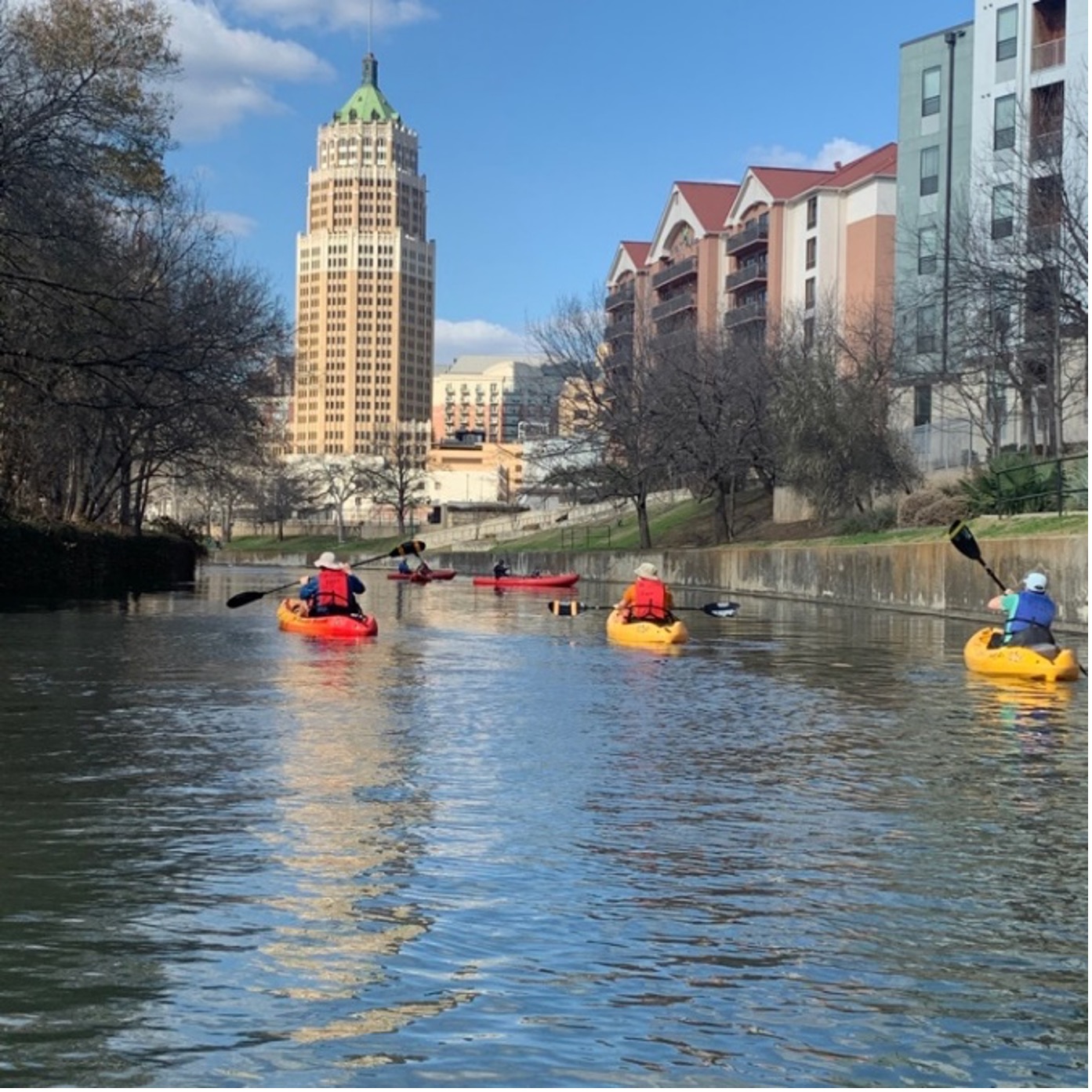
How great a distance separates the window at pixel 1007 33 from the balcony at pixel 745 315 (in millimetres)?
28205

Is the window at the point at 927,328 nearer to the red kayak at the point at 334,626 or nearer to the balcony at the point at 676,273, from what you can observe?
the red kayak at the point at 334,626

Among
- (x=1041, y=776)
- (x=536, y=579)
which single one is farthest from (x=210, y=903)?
(x=536, y=579)

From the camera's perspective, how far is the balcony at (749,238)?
88938mm

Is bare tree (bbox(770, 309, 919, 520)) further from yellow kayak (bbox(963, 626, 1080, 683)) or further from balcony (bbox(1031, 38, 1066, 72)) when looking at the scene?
yellow kayak (bbox(963, 626, 1080, 683))

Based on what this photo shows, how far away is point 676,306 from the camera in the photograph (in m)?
102

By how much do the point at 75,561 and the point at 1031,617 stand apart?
26941 mm

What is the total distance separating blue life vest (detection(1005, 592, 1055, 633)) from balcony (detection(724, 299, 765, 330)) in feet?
215

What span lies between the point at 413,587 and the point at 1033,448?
20.3 meters

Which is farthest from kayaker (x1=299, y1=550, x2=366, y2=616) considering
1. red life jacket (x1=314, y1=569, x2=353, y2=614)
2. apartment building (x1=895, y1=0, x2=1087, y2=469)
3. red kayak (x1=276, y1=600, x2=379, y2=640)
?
apartment building (x1=895, y1=0, x2=1087, y2=469)

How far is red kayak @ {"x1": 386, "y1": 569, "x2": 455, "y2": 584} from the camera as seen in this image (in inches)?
2325

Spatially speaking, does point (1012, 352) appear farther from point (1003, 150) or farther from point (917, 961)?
point (917, 961)

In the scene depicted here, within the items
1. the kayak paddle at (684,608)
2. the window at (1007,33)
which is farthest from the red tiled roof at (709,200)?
the kayak paddle at (684,608)

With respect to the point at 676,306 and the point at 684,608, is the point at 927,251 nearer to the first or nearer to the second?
the point at 684,608

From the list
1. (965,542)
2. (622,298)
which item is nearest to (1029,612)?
(965,542)
